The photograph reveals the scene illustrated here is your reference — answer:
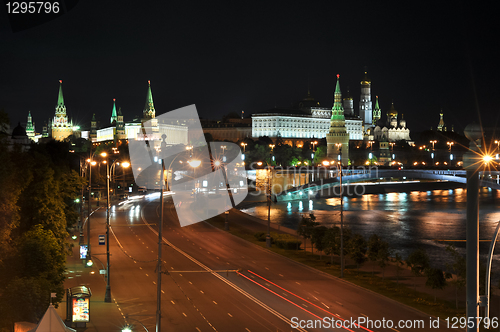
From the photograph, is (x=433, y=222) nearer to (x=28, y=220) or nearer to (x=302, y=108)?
(x=28, y=220)

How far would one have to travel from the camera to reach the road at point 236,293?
18.9 metres

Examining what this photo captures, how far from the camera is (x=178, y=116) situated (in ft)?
651

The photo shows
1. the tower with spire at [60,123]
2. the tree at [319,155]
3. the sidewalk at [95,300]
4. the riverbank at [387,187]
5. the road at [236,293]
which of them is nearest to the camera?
the sidewalk at [95,300]

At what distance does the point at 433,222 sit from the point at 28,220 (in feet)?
151

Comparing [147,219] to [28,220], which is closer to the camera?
[28,220]

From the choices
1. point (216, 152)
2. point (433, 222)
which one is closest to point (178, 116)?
point (216, 152)

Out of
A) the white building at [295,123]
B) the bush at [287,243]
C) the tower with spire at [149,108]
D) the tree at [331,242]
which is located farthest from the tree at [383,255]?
the tower with spire at [149,108]

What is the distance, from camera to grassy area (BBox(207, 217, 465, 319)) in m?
20.9

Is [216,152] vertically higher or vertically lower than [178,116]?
lower

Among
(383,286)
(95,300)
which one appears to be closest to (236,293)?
(95,300)

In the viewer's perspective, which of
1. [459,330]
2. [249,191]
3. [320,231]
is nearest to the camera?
[459,330]

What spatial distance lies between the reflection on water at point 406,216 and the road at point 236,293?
12578mm

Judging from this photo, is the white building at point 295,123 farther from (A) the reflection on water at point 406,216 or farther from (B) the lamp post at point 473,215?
(B) the lamp post at point 473,215

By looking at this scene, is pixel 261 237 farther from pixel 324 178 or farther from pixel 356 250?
pixel 324 178
